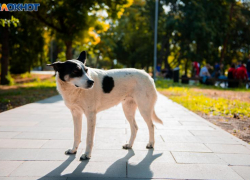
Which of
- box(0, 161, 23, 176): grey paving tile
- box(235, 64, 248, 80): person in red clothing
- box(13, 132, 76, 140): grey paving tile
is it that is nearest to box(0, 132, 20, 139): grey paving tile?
box(13, 132, 76, 140): grey paving tile

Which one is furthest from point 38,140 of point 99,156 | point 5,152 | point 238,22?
point 238,22

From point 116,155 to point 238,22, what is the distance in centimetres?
3335

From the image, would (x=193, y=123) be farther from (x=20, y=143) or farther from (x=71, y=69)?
(x=20, y=143)

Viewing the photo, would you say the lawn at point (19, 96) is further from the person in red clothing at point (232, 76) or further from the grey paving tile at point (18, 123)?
the person in red clothing at point (232, 76)

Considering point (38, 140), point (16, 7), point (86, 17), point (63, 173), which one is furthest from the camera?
point (86, 17)

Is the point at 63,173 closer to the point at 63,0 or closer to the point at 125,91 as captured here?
the point at 125,91

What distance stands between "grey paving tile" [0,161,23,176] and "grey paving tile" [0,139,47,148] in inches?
30.7

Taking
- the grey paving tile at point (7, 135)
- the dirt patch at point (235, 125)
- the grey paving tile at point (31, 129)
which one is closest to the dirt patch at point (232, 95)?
the dirt patch at point (235, 125)

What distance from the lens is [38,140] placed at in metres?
4.62

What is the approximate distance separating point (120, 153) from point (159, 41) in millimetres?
36646

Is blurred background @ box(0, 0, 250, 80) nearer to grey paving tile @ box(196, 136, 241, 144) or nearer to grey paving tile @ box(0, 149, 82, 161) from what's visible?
grey paving tile @ box(0, 149, 82, 161)

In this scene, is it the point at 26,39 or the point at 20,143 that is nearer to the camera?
the point at 20,143

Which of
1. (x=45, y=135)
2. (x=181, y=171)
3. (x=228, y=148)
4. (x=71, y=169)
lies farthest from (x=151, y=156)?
(x=45, y=135)

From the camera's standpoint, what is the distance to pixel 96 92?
3740 mm
